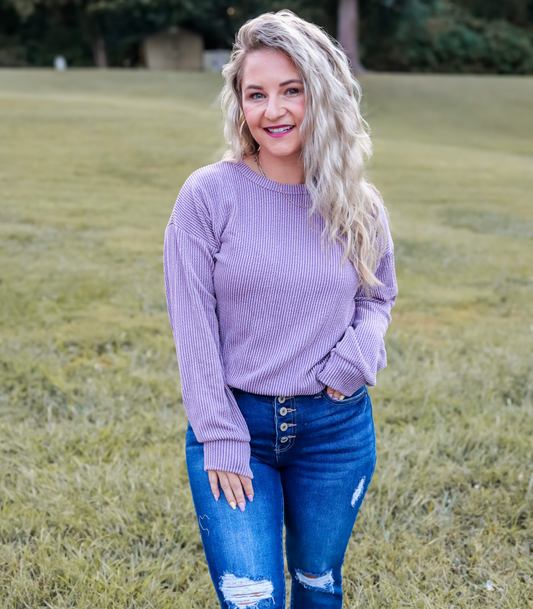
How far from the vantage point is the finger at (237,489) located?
174 cm

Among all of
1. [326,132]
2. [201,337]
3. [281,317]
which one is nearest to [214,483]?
[201,337]

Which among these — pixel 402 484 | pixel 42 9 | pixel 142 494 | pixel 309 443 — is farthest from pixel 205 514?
pixel 42 9

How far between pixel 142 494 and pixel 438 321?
334cm

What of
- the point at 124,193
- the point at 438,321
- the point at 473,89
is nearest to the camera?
the point at 438,321

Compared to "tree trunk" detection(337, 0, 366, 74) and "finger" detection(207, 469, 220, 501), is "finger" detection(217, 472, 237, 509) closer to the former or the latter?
"finger" detection(207, 469, 220, 501)

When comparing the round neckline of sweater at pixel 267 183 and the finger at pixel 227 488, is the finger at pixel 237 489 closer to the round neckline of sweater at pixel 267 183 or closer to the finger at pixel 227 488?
the finger at pixel 227 488

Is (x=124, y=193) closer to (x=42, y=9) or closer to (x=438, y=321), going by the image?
(x=438, y=321)

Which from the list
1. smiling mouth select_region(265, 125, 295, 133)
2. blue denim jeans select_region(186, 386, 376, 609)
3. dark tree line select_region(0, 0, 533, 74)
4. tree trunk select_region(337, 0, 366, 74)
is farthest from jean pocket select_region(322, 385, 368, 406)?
dark tree line select_region(0, 0, 533, 74)

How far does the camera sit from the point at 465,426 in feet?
12.3

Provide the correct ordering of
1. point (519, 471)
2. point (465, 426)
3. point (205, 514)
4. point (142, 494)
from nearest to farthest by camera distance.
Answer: point (205, 514) < point (142, 494) < point (519, 471) < point (465, 426)

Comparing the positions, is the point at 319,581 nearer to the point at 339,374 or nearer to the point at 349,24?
the point at 339,374

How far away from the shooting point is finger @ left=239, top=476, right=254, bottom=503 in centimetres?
176

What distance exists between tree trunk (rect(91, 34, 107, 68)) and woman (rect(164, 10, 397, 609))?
4465cm

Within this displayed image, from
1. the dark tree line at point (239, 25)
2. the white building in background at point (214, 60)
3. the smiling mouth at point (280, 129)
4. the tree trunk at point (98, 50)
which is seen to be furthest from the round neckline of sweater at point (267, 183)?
the tree trunk at point (98, 50)
